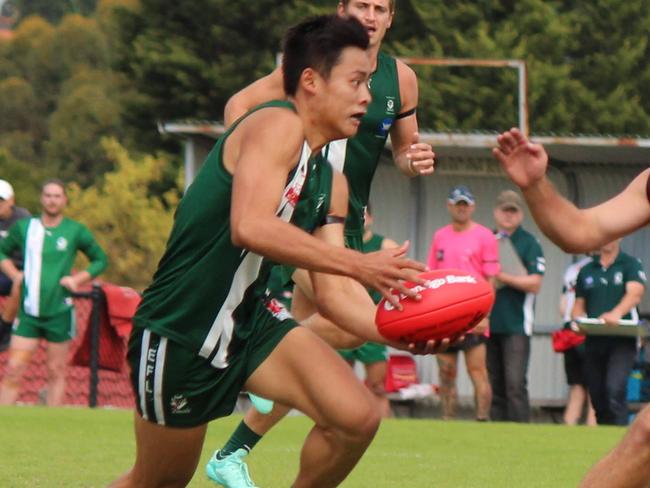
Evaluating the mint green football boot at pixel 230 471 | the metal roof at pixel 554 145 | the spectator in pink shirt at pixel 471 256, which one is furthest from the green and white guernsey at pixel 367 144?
the metal roof at pixel 554 145

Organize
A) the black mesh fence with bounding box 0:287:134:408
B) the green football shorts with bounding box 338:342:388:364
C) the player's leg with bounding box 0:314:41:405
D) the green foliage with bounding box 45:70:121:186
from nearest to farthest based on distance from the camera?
the green football shorts with bounding box 338:342:388:364 < the player's leg with bounding box 0:314:41:405 < the black mesh fence with bounding box 0:287:134:408 < the green foliage with bounding box 45:70:121:186

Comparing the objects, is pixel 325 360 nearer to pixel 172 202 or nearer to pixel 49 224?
pixel 49 224

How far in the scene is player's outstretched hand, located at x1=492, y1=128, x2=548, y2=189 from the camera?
19.3 ft

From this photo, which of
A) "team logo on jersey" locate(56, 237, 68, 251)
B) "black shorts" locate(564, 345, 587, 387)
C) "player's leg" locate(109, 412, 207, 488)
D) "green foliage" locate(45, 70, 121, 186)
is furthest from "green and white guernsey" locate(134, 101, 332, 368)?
"green foliage" locate(45, 70, 121, 186)

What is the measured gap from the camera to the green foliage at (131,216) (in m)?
38.0

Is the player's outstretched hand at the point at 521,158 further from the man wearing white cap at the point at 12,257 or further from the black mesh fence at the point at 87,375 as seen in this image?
the black mesh fence at the point at 87,375

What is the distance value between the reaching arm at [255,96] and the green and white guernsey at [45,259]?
6947mm

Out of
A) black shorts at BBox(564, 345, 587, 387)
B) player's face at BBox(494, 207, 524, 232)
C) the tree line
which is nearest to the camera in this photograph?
player's face at BBox(494, 207, 524, 232)

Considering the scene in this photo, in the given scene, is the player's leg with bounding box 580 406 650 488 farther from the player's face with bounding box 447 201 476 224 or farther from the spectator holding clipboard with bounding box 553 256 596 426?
the spectator holding clipboard with bounding box 553 256 596 426

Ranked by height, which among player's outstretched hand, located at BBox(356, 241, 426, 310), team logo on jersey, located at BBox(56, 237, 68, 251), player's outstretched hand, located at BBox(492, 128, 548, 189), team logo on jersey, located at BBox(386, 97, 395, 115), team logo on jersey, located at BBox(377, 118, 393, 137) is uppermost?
team logo on jersey, located at BBox(386, 97, 395, 115)

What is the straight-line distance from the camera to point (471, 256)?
14.6 m

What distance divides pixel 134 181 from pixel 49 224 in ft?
85.6

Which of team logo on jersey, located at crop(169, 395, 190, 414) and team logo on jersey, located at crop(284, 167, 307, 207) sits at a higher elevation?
team logo on jersey, located at crop(284, 167, 307, 207)

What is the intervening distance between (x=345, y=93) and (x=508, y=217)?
30.0ft
